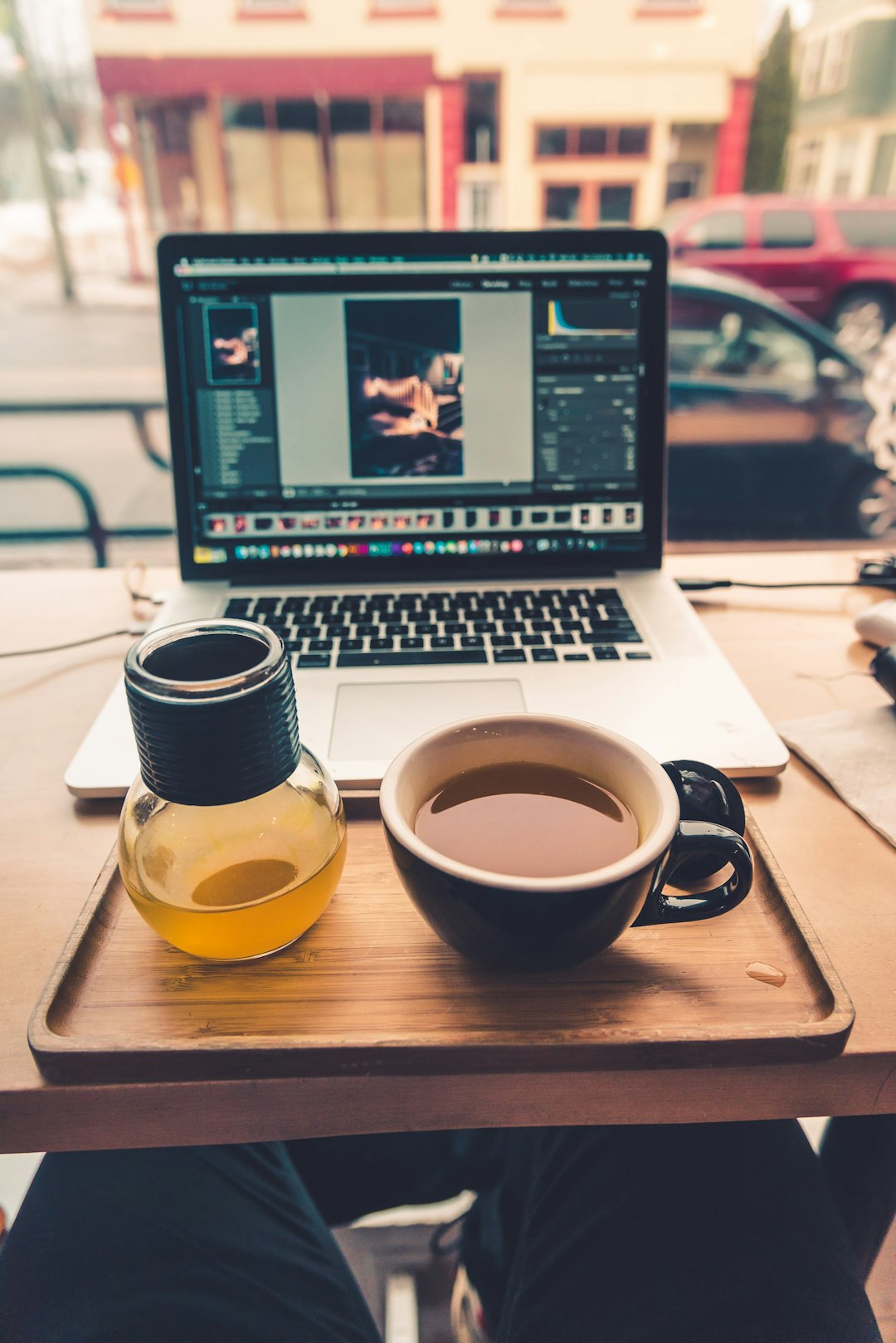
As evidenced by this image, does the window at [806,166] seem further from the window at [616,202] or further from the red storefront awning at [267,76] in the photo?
the red storefront awning at [267,76]

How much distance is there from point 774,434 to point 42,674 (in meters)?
2.82

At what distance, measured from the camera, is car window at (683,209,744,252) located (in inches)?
168

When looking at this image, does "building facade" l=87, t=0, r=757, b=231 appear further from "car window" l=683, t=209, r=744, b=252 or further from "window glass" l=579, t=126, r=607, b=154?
"car window" l=683, t=209, r=744, b=252

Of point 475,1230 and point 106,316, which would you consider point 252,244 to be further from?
point 106,316

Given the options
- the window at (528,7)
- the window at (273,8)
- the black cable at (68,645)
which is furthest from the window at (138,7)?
the black cable at (68,645)

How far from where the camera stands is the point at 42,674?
732 millimetres

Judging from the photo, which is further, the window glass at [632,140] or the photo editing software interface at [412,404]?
the window glass at [632,140]

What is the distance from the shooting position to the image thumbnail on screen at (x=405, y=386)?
0.79 meters

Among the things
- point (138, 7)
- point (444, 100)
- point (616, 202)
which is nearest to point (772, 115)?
point (616, 202)

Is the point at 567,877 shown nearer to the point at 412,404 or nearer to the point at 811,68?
the point at 412,404

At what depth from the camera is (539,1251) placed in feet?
1.79

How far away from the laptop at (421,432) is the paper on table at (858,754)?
0.16 m

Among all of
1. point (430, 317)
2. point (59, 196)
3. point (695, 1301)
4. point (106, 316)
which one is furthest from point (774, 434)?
point (106, 316)

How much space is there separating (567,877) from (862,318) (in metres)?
4.88
